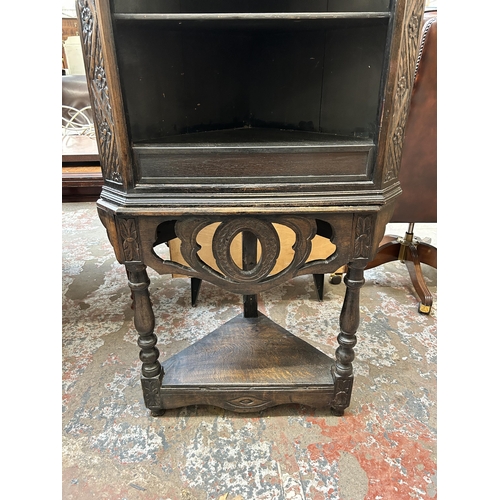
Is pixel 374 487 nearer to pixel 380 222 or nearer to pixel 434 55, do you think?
pixel 380 222

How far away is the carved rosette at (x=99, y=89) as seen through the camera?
815mm

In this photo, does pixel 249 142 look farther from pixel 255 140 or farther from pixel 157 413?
pixel 157 413

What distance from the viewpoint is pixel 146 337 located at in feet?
3.78

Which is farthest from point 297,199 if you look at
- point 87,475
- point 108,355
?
point 108,355

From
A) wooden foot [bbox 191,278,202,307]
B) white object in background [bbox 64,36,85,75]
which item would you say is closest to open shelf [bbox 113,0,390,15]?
wooden foot [bbox 191,278,202,307]

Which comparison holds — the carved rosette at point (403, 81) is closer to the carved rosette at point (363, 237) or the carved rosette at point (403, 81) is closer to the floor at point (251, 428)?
the carved rosette at point (363, 237)

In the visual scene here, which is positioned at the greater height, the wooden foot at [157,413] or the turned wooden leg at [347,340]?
the turned wooden leg at [347,340]

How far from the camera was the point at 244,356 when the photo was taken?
1325mm

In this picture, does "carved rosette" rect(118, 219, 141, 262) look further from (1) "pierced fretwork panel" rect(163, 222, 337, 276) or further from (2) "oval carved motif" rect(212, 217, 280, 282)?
(1) "pierced fretwork panel" rect(163, 222, 337, 276)

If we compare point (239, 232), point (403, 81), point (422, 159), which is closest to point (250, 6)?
point (403, 81)

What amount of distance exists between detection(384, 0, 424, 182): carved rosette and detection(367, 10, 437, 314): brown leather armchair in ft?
2.33

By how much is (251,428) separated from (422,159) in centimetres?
134

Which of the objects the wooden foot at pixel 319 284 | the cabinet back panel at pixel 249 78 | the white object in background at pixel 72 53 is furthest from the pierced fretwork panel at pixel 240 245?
the white object in background at pixel 72 53

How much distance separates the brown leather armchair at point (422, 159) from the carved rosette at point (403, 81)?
71cm
